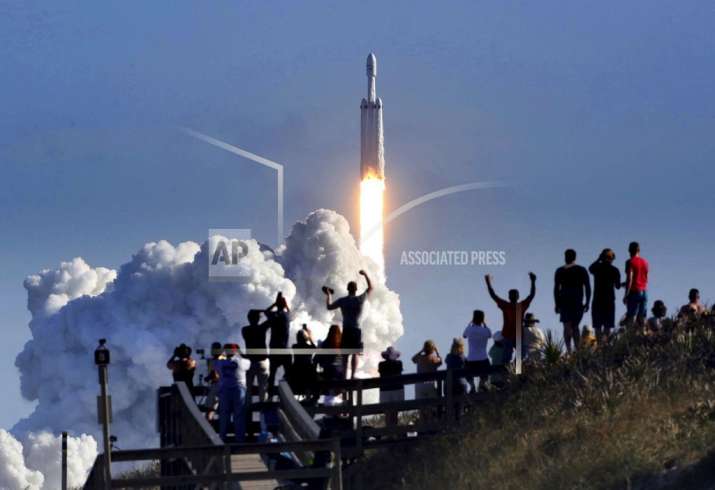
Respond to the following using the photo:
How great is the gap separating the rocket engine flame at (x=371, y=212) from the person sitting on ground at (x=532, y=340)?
5721 cm

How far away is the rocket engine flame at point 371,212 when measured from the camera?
98.0 metres

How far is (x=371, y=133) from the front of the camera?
10331cm

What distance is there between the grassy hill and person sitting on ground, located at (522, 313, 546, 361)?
0.24 metres

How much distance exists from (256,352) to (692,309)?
28.2ft

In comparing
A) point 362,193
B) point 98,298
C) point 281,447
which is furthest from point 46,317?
point 281,447

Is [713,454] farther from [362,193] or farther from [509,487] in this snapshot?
[362,193]

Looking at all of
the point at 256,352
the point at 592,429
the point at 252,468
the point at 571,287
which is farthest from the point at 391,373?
the point at 252,468

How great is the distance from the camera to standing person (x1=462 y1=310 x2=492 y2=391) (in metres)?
37.7

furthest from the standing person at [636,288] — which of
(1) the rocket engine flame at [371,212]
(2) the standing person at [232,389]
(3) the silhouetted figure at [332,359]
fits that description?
(1) the rocket engine flame at [371,212]

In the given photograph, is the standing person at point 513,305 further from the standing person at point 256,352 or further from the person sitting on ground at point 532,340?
the standing person at point 256,352

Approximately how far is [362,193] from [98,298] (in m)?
42.8

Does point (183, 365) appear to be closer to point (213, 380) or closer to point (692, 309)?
point (213, 380)

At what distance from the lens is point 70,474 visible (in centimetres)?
13062

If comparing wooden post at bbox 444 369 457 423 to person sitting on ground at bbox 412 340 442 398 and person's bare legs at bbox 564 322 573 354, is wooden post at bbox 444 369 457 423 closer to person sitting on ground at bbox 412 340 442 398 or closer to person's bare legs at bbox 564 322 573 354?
Result: person sitting on ground at bbox 412 340 442 398
